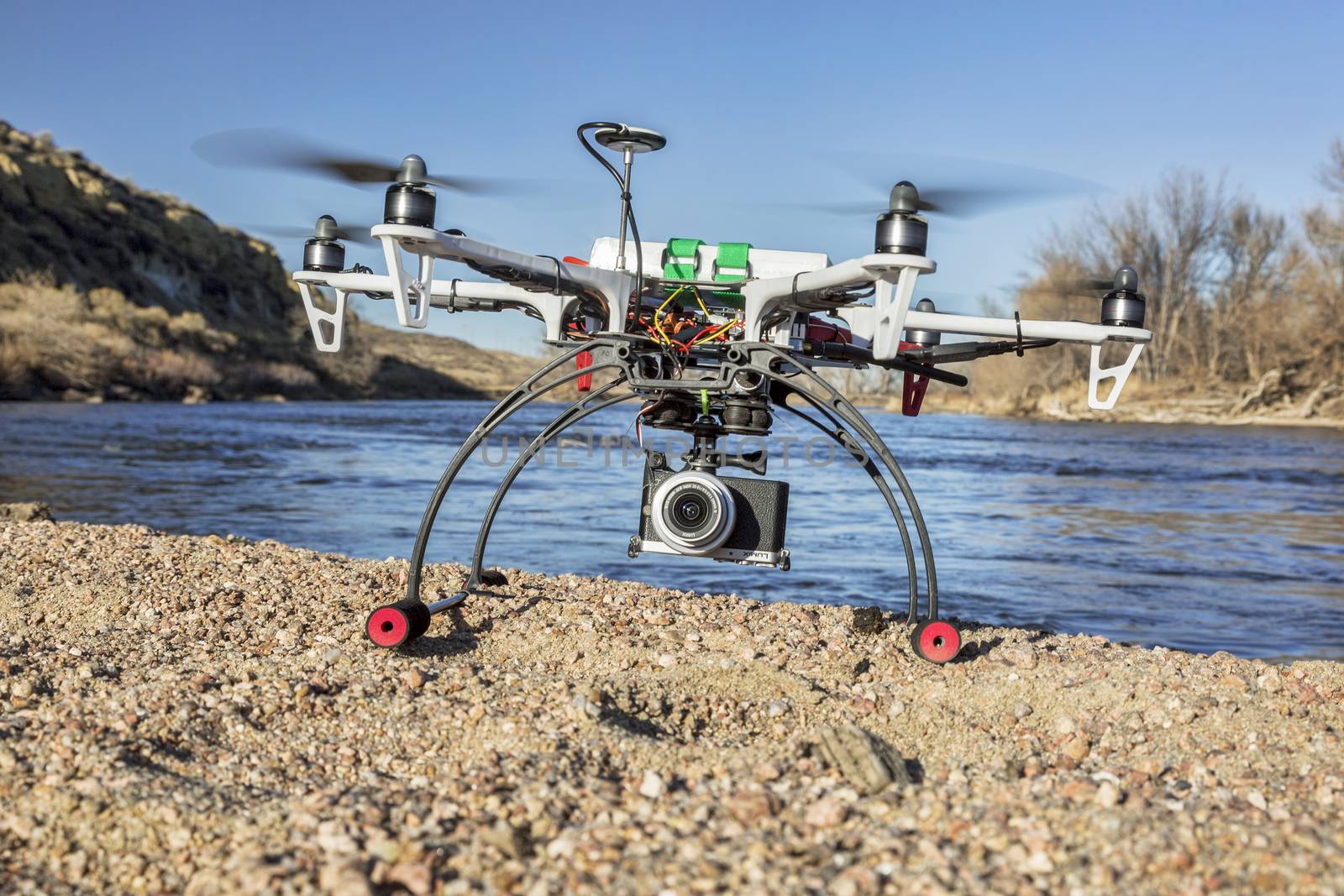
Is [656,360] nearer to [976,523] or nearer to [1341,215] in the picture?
[976,523]

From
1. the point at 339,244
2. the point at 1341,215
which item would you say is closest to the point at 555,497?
the point at 339,244

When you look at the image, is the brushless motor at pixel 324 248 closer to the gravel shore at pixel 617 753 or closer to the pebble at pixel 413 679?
the gravel shore at pixel 617 753

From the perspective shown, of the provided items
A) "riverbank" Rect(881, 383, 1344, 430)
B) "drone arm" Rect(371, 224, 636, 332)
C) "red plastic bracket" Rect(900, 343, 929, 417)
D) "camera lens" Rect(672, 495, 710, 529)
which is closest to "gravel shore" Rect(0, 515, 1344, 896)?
"camera lens" Rect(672, 495, 710, 529)

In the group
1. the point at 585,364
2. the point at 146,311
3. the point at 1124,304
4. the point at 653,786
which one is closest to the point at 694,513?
the point at 585,364

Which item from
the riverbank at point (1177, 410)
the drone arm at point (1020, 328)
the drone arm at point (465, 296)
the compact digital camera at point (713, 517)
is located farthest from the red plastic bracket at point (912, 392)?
the riverbank at point (1177, 410)

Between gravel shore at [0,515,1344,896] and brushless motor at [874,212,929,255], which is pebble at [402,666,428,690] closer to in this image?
gravel shore at [0,515,1344,896]

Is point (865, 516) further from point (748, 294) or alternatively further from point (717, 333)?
point (748, 294)
